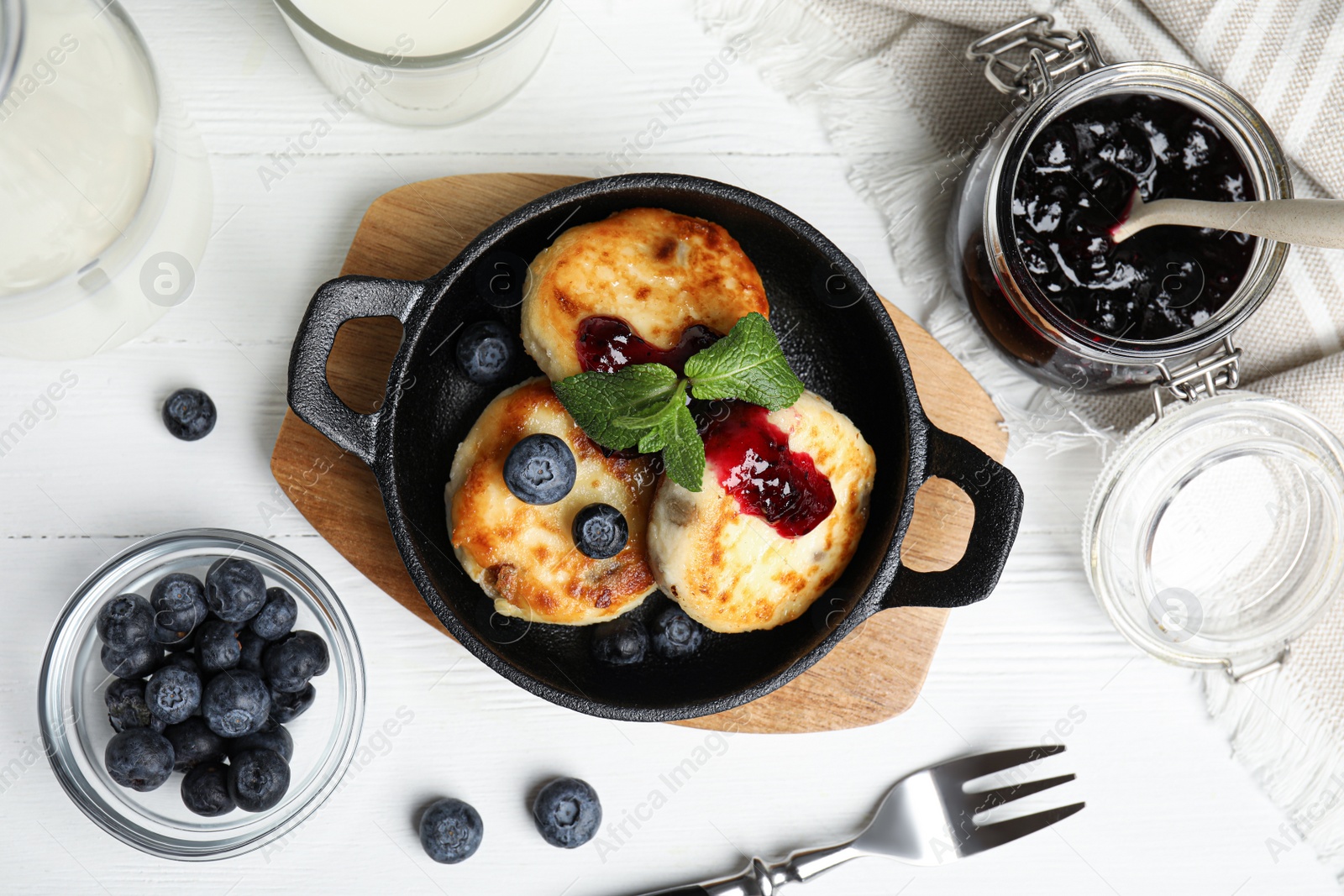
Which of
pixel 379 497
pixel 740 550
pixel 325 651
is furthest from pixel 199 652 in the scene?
pixel 740 550

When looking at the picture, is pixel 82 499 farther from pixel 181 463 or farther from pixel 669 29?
A: pixel 669 29

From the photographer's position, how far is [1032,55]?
2.01 m

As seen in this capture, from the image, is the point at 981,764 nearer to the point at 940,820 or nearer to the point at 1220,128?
the point at 940,820

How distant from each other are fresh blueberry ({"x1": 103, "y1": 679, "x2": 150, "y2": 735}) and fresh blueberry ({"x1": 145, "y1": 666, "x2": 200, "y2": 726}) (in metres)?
0.05

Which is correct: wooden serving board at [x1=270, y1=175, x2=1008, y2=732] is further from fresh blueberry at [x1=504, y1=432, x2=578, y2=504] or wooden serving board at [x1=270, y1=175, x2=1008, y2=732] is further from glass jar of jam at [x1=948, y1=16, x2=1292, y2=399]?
fresh blueberry at [x1=504, y1=432, x2=578, y2=504]

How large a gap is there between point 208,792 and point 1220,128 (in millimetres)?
2362

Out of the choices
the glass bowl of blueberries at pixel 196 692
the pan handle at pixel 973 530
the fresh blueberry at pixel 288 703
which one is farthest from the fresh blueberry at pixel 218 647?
the pan handle at pixel 973 530

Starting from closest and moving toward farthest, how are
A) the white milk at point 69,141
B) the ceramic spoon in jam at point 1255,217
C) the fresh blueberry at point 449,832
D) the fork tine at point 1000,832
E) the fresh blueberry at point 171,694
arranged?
the white milk at point 69,141 < the ceramic spoon in jam at point 1255,217 < the fresh blueberry at point 171,694 < the fresh blueberry at point 449,832 < the fork tine at point 1000,832

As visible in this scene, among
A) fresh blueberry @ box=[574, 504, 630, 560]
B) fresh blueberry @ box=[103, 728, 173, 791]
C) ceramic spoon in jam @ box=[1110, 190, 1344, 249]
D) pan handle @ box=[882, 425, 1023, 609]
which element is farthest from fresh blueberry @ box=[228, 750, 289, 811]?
ceramic spoon in jam @ box=[1110, 190, 1344, 249]

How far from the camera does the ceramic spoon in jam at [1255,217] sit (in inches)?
61.7

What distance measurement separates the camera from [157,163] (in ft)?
5.77

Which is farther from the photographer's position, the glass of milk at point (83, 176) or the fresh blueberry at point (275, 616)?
the fresh blueberry at point (275, 616)

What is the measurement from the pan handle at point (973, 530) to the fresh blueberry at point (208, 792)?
4.36 feet

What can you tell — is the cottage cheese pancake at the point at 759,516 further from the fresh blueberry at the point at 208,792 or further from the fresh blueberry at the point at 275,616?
the fresh blueberry at the point at 208,792
